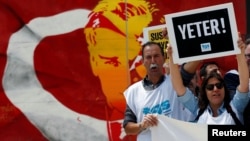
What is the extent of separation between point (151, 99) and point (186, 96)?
0.27 m

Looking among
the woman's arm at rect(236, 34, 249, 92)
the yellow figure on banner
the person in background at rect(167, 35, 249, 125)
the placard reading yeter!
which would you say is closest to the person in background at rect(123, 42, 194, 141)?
the person in background at rect(167, 35, 249, 125)

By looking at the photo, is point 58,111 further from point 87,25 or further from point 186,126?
point 186,126

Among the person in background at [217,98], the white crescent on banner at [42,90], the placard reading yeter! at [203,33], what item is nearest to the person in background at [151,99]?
the person in background at [217,98]

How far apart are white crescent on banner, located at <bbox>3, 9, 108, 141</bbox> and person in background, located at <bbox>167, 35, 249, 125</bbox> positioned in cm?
198

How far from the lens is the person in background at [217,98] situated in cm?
372

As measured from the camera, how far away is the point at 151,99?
412cm

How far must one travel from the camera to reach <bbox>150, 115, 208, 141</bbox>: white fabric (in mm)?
3764

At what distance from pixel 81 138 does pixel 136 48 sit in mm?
930

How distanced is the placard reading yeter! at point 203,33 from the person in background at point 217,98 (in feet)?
0.21

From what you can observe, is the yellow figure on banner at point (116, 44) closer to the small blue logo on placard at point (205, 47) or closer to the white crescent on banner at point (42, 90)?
the white crescent on banner at point (42, 90)

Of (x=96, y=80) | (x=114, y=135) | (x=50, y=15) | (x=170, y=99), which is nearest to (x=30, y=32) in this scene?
(x=50, y=15)

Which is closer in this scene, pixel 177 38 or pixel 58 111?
pixel 177 38

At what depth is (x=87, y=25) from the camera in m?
5.86

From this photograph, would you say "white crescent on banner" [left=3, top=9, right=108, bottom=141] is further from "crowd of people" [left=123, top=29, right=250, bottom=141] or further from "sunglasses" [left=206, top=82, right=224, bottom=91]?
"sunglasses" [left=206, top=82, right=224, bottom=91]
